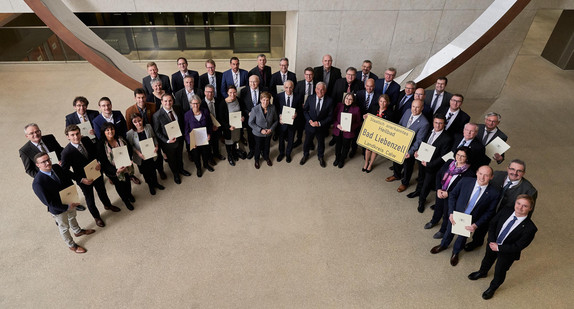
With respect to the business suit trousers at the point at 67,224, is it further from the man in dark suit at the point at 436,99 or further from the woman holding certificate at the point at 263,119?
the man in dark suit at the point at 436,99

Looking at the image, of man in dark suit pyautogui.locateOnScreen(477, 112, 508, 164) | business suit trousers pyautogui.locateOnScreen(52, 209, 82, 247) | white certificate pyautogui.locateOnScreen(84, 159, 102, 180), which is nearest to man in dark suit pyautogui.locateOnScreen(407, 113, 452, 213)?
man in dark suit pyautogui.locateOnScreen(477, 112, 508, 164)

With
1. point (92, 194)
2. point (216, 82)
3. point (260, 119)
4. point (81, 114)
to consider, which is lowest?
point (92, 194)

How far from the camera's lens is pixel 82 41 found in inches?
271

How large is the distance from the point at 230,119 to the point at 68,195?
2.63 metres

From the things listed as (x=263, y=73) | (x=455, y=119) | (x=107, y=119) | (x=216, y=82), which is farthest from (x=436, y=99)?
(x=107, y=119)

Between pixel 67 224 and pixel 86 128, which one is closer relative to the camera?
pixel 67 224

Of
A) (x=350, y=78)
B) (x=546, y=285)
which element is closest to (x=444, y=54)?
(x=350, y=78)

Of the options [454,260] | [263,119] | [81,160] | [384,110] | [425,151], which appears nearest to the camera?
[81,160]

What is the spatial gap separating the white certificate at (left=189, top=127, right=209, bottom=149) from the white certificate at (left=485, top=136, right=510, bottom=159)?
4.24m

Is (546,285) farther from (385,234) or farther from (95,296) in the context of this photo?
(95,296)

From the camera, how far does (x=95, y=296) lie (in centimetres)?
465

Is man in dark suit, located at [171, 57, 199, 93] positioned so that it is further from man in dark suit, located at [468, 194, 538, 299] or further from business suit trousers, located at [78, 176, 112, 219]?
man in dark suit, located at [468, 194, 538, 299]

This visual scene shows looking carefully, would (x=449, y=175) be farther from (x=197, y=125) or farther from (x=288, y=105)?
(x=197, y=125)

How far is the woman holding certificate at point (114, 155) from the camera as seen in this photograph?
201 inches
